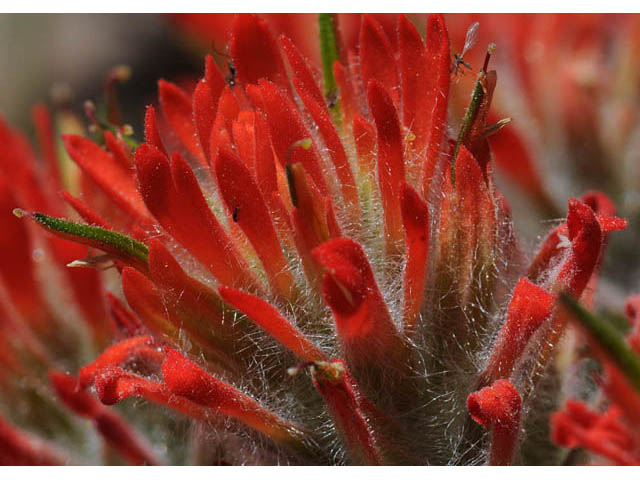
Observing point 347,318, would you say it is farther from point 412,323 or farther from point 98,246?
point 98,246

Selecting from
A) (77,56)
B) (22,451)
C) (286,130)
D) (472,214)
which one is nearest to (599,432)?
(472,214)

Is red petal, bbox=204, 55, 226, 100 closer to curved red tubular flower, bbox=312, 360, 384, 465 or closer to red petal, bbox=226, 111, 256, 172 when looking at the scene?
red petal, bbox=226, 111, 256, 172

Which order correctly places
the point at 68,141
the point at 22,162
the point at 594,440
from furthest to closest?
the point at 22,162 < the point at 68,141 < the point at 594,440

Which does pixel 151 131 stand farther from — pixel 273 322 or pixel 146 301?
pixel 273 322

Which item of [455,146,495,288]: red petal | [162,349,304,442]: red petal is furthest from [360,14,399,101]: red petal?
[162,349,304,442]: red petal

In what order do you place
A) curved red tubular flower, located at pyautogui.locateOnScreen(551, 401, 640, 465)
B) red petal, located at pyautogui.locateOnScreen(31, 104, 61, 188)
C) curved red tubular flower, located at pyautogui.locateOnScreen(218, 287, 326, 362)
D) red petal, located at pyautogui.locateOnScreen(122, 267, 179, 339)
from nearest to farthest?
curved red tubular flower, located at pyautogui.locateOnScreen(551, 401, 640, 465) < curved red tubular flower, located at pyautogui.locateOnScreen(218, 287, 326, 362) < red petal, located at pyautogui.locateOnScreen(122, 267, 179, 339) < red petal, located at pyautogui.locateOnScreen(31, 104, 61, 188)

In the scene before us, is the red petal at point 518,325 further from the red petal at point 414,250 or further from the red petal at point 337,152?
the red petal at point 337,152

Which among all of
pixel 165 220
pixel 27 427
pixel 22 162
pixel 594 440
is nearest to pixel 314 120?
pixel 165 220

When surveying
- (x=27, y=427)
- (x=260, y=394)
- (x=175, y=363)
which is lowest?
(x=27, y=427)
